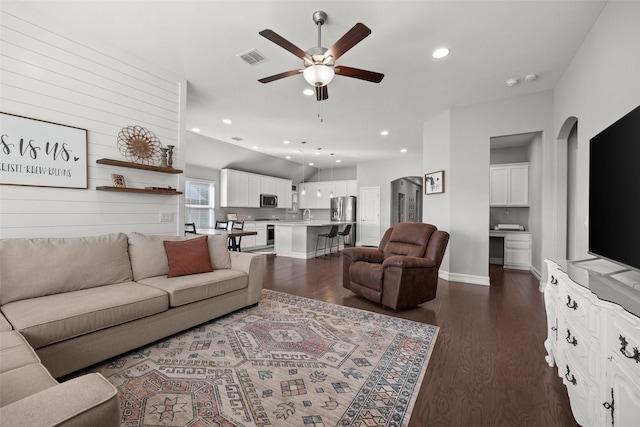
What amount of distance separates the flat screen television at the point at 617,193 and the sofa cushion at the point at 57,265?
367 centimetres

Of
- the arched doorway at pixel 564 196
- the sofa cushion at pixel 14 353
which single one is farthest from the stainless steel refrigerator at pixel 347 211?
the sofa cushion at pixel 14 353

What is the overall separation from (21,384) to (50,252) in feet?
5.23

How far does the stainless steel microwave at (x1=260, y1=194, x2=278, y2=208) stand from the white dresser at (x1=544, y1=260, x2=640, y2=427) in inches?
318

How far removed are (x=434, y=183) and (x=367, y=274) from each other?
244cm

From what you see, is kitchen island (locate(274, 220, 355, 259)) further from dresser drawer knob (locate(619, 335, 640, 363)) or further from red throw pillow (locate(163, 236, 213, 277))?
dresser drawer knob (locate(619, 335, 640, 363))

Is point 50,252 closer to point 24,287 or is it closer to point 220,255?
point 24,287

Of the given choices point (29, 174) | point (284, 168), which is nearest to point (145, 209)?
point (29, 174)

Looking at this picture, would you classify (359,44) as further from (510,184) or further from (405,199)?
(405,199)

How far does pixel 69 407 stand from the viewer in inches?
31.3

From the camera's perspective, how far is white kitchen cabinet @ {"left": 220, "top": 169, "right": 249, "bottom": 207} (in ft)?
26.2

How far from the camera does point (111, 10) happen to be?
246 cm

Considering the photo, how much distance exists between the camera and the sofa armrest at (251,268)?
123 inches

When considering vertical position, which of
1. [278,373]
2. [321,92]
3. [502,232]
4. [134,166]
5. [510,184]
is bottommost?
[278,373]

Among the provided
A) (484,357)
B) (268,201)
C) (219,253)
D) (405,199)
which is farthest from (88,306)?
(405,199)
